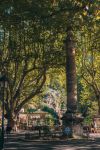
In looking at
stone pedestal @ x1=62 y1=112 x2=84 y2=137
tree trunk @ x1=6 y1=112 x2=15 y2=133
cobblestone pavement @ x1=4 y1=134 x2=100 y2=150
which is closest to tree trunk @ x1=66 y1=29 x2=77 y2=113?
stone pedestal @ x1=62 y1=112 x2=84 y2=137

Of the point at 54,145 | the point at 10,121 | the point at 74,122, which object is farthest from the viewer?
the point at 10,121

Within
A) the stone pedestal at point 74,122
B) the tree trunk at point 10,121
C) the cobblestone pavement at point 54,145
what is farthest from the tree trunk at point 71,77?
the tree trunk at point 10,121

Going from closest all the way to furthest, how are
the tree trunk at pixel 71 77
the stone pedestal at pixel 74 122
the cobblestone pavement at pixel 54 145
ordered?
Result: the cobblestone pavement at pixel 54 145
the stone pedestal at pixel 74 122
the tree trunk at pixel 71 77

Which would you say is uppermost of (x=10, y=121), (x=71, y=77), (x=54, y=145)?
(x=71, y=77)

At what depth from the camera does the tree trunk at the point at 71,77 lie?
117ft

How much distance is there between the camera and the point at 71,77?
35.8 meters

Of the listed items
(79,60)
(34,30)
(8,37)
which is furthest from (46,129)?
(79,60)

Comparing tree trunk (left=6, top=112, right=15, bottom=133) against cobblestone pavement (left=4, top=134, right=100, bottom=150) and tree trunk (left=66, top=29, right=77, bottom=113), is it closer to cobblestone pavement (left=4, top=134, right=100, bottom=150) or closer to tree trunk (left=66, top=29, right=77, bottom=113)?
tree trunk (left=66, top=29, right=77, bottom=113)

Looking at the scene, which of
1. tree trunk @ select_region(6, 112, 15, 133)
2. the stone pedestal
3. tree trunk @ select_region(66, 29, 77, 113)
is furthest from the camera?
tree trunk @ select_region(6, 112, 15, 133)

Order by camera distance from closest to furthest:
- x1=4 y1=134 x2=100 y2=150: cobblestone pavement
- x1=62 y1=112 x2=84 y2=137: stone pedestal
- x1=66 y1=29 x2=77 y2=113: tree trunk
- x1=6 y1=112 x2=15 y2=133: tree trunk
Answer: x1=4 y1=134 x2=100 y2=150: cobblestone pavement, x1=62 y1=112 x2=84 y2=137: stone pedestal, x1=66 y1=29 x2=77 y2=113: tree trunk, x1=6 y1=112 x2=15 y2=133: tree trunk

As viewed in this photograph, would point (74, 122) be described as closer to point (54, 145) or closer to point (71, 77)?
point (71, 77)

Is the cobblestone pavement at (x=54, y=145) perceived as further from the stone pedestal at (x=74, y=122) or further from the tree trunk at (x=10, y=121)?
the tree trunk at (x=10, y=121)

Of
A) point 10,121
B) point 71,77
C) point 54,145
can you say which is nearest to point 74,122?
point 71,77

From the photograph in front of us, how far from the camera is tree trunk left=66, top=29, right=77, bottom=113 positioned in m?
35.5
